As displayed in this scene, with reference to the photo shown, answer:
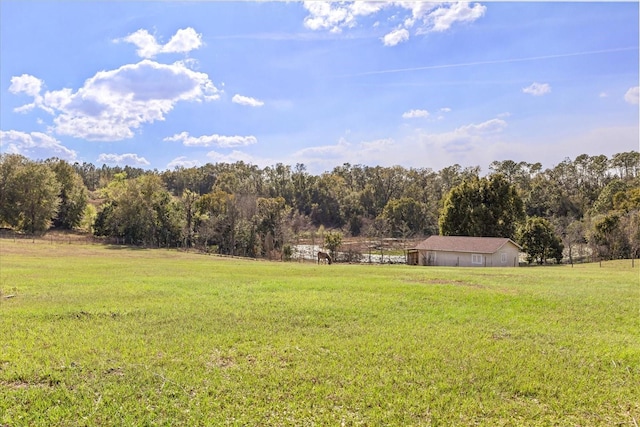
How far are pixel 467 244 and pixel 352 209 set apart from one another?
5297 centimetres

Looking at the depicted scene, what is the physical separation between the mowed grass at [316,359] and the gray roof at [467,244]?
84.5 ft

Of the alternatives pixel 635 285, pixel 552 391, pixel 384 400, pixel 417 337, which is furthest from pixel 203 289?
pixel 635 285

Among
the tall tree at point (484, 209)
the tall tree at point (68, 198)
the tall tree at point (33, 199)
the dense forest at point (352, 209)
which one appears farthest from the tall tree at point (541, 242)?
the tall tree at point (68, 198)

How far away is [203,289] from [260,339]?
7423mm

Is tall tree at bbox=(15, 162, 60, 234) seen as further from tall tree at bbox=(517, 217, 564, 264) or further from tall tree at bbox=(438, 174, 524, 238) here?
tall tree at bbox=(517, 217, 564, 264)

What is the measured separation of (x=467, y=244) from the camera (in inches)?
1635

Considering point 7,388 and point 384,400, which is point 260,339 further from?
point 7,388

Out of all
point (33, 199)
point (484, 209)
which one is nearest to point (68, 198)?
point (33, 199)

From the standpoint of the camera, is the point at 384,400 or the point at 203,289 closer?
the point at 384,400

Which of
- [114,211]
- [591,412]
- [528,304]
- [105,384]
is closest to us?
[591,412]

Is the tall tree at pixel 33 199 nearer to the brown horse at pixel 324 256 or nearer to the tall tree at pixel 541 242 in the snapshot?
the brown horse at pixel 324 256

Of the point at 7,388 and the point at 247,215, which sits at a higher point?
the point at 247,215

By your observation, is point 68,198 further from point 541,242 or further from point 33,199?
point 541,242

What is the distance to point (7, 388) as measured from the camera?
6594 millimetres
